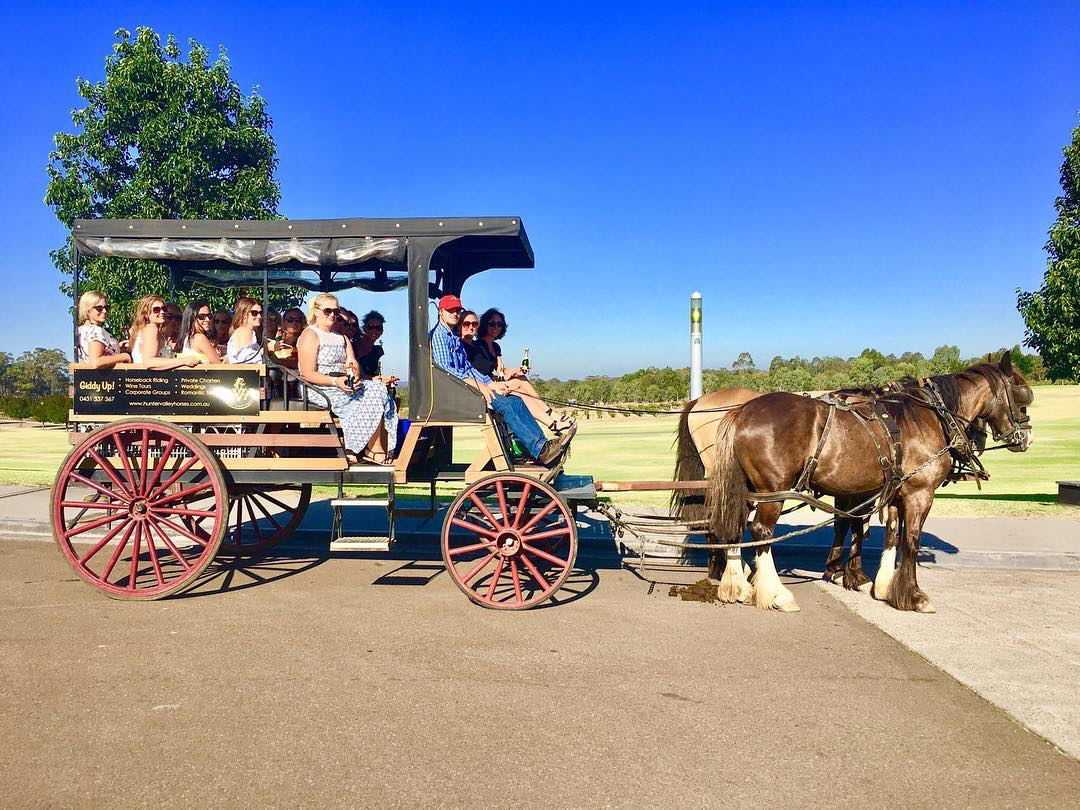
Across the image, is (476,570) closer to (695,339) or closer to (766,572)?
(766,572)

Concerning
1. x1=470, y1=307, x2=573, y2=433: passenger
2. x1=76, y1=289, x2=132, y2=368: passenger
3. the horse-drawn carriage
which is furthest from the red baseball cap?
x1=76, y1=289, x2=132, y2=368: passenger

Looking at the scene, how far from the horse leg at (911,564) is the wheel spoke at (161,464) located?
18.7ft

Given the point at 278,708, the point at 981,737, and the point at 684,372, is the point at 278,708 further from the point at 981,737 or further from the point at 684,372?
the point at 684,372

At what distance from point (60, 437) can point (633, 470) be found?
72.5ft

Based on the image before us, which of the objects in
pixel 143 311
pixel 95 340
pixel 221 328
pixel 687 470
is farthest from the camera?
pixel 221 328

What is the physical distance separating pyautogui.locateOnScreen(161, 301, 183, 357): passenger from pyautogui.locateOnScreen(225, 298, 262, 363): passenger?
49cm

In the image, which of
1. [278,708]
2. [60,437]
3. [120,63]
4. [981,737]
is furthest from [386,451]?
[60,437]

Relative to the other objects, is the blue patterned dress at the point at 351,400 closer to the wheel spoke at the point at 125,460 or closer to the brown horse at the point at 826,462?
the wheel spoke at the point at 125,460

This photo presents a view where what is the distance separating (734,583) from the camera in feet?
18.7

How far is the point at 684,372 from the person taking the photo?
52250 mm

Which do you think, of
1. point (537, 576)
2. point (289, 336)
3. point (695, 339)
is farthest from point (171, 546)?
point (695, 339)

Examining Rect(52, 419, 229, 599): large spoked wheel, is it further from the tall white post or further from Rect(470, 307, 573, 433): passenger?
the tall white post

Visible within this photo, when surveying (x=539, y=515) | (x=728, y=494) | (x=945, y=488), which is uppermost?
(x=728, y=494)

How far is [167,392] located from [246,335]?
0.86 m
